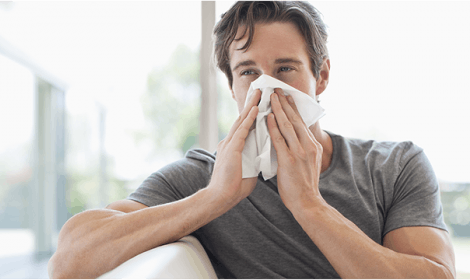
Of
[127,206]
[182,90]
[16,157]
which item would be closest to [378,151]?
[127,206]

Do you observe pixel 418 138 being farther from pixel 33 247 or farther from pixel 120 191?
pixel 33 247

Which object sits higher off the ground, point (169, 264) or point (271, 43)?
point (271, 43)

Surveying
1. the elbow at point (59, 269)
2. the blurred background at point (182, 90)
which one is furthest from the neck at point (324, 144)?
the blurred background at point (182, 90)

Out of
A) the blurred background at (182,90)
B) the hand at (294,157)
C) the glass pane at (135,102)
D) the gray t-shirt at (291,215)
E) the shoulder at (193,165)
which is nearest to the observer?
the hand at (294,157)

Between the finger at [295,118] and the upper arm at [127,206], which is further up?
the finger at [295,118]

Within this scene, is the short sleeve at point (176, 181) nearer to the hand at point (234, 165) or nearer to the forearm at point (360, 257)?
the hand at point (234, 165)

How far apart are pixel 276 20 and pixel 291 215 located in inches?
23.9

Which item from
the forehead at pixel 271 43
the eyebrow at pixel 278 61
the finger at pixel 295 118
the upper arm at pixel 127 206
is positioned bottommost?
the upper arm at pixel 127 206

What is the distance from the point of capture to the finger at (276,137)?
809mm

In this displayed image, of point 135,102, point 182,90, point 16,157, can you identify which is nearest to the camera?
point 16,157

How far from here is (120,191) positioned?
8.09 feet

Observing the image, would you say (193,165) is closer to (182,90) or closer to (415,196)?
(415,196)

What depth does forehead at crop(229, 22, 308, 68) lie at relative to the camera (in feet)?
3.11

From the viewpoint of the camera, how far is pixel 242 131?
81 cm
